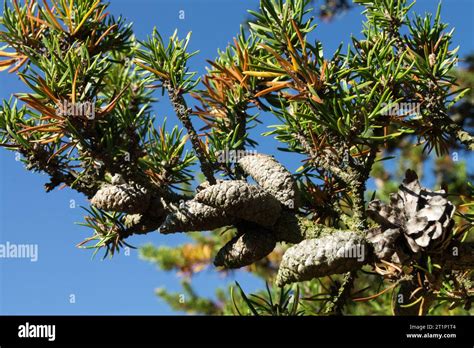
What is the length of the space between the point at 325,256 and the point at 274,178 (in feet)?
0.58

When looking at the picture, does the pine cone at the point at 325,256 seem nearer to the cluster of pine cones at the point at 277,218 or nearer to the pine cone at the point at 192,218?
the cluster of pine cones at the point at 277,218

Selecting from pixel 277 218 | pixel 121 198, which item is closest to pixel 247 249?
pixel 277 218

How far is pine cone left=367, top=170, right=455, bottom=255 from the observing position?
0.71 metres

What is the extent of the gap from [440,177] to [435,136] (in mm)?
2326

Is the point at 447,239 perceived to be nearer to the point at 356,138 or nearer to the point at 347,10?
the point at 356,138

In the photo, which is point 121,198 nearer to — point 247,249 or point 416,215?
point 247,249

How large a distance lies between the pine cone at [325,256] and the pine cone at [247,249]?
0.07 m

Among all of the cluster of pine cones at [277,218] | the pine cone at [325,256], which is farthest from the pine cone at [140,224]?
the pine cone at [325,256]

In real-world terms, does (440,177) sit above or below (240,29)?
above

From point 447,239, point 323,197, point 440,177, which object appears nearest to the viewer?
point 447,239

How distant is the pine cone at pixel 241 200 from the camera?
0.76 meters

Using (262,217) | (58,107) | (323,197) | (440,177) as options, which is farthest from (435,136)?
(440,177)

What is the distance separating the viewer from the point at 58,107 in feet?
2.81
